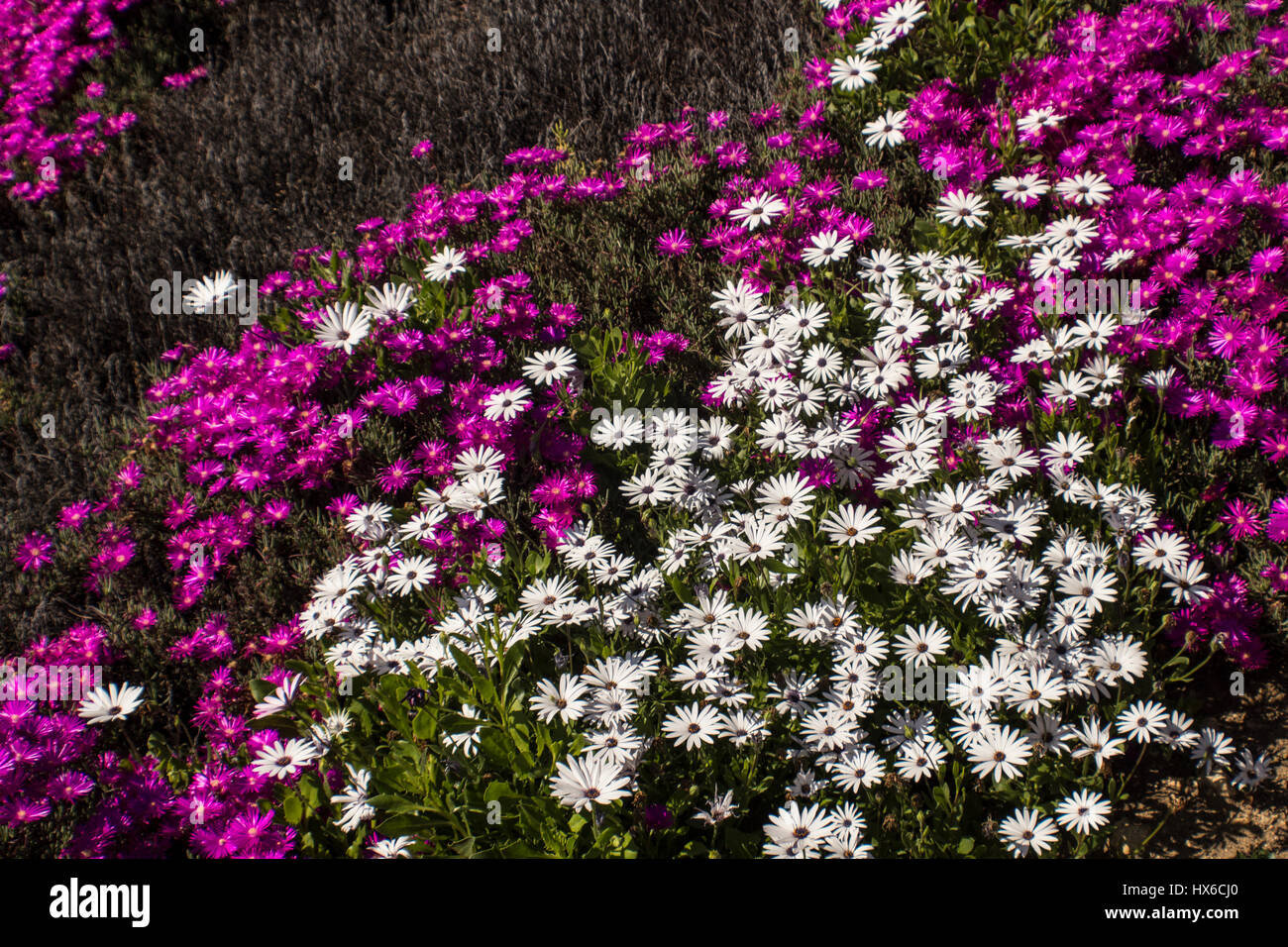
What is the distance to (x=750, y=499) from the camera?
10.1 feet

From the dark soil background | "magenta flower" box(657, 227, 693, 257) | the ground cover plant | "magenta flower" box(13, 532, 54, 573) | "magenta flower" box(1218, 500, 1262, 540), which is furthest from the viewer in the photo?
the dark soil background

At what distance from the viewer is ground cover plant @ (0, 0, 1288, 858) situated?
8.02 ft

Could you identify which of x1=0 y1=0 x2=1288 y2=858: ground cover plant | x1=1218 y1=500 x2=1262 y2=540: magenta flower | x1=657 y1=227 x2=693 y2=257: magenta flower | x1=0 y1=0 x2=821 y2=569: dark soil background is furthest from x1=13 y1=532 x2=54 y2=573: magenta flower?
x1=1218 y1=500 x2=1262 y2=540: magenta flower

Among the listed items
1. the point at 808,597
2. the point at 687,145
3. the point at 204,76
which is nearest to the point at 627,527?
the point at 808,597

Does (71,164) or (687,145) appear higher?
A: (687,145)

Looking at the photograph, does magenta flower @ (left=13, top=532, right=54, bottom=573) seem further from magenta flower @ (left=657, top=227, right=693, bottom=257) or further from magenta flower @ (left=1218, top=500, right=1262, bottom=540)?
magenta flower @ (left=1218, top=500, right=1262, bottom=540)

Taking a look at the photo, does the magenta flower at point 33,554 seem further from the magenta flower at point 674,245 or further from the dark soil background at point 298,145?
the magenta flower at point 674,245

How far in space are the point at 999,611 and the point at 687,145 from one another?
324 cm

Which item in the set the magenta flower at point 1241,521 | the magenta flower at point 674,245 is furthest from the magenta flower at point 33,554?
the magenta flower at point 1241,521

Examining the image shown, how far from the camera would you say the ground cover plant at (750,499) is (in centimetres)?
244
